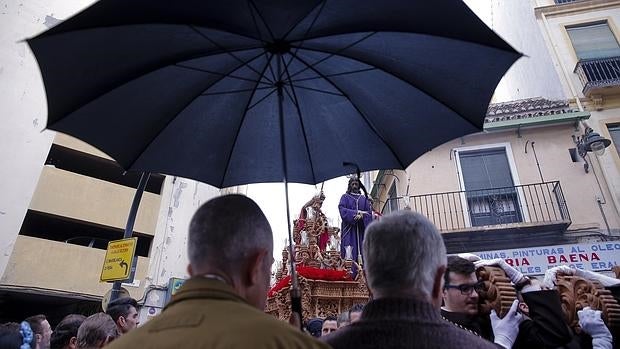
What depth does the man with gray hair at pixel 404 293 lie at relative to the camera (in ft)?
4.79

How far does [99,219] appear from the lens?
14070 mm

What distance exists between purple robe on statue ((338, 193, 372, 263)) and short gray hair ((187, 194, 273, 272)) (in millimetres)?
5122

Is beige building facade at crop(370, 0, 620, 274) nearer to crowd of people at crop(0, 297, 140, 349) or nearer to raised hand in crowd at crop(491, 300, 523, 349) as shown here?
crowd of people at crop(0, 297, 140, 349)

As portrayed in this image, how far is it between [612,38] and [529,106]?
136 inches

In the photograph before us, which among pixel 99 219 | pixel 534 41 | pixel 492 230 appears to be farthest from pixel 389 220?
pixel 534 41

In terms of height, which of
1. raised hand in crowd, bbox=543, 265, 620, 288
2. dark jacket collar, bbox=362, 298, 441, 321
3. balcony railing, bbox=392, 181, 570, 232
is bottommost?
dark jacket collar, bbox=362, 298, 441, 321

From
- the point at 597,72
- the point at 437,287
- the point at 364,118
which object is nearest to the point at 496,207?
the point at 597,72

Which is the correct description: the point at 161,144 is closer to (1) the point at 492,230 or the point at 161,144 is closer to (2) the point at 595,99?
(1) the point at 492,230

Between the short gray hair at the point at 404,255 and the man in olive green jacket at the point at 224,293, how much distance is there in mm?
431

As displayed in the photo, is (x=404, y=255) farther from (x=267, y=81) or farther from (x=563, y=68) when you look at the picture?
(x=563, y=68)

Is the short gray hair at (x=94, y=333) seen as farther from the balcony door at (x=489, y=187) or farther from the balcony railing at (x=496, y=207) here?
the balcony door at (x=489, y=187)

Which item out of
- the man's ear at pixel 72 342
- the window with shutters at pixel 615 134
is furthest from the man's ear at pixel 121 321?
the window with shutters at pixel 615 134

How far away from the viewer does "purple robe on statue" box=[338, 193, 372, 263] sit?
21.7 ft

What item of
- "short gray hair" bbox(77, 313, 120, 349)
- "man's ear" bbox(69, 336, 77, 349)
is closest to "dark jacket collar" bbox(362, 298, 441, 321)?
"short gray hair" bbox(77, 313, 120, 349)
